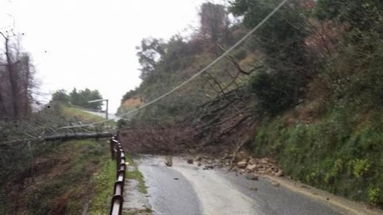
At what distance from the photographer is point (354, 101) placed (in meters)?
12.4

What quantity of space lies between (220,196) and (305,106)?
5640 millimetres

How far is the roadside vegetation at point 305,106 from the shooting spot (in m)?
11.4

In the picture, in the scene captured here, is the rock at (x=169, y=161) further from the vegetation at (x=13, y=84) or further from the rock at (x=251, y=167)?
the vegetation at (x=13, y=84)

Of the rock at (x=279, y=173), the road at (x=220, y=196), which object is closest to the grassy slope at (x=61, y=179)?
the road at (x=220, y=196)

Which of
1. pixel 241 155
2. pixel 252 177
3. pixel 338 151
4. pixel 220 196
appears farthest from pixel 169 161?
pixel 338 151

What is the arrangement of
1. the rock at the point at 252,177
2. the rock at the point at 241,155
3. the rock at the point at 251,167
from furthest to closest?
1. the rock at the point at 241,155
2. the rock at the point at 251,167
3. the rock at the point at 252,177

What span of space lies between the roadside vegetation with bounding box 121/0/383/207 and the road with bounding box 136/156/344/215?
1.12 meters

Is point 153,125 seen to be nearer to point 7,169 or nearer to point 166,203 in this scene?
point 7,169

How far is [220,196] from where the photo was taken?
11.5 m

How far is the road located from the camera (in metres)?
9.83

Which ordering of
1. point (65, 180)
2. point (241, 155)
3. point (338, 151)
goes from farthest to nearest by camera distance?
point (65, 180) < point (241, 155) < point (338, 151)

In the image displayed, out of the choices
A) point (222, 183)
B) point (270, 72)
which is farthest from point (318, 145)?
point (270, 72)

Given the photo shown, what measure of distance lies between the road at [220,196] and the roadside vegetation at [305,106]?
1117mm

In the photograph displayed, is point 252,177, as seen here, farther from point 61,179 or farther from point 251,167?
point 61,179
